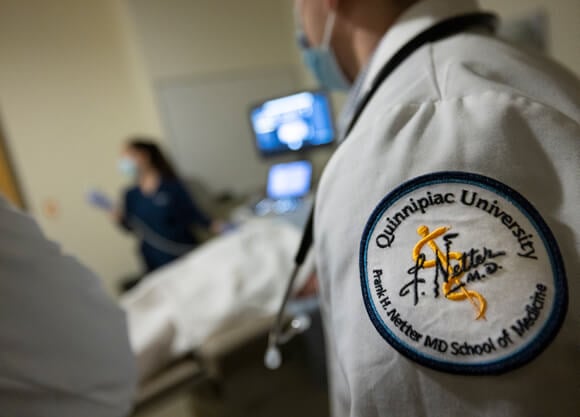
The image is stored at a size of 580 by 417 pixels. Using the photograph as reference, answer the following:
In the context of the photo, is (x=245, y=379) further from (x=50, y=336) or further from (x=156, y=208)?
(x=156, y=208)

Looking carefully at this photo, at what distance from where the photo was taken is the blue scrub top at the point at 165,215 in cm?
232

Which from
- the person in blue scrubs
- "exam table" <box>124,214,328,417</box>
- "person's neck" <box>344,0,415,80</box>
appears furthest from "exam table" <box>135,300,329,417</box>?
the person in blue scrubs

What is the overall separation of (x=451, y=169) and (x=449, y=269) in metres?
0.09

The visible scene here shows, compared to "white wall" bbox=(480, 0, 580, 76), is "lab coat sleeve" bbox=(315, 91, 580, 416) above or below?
below

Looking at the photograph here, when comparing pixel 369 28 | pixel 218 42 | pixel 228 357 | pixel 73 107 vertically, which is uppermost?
pixel 218 42

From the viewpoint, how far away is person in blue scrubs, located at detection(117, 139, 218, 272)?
2318 mm

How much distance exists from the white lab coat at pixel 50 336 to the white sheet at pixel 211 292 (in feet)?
1.44

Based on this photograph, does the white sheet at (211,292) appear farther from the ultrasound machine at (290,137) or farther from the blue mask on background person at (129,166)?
the blue mask on background person at (129,166)

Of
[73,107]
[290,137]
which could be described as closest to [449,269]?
[290,137]

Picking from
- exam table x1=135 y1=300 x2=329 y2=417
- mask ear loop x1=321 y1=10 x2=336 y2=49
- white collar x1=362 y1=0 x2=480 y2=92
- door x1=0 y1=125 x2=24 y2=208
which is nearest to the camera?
white collar x1=362 y1=0 x2=480 y2=92

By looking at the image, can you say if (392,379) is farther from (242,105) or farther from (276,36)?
(276,36)

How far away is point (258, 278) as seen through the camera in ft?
4.30

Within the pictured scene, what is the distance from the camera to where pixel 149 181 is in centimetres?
238

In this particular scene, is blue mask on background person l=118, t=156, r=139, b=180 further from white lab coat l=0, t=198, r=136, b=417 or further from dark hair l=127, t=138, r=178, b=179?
white lab coat l=0, t=198, r=136, b=417
